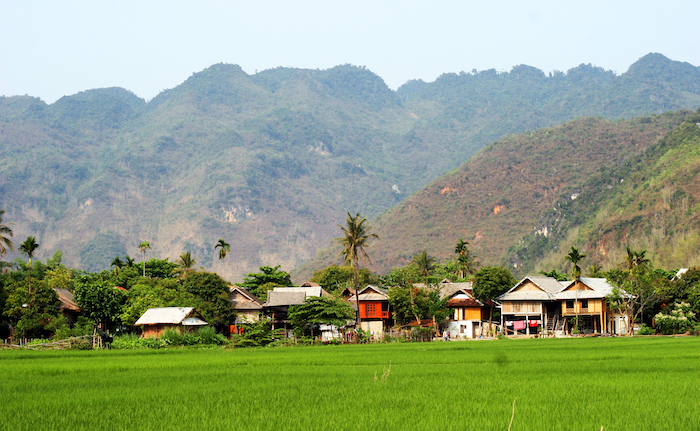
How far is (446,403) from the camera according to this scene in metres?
15.9

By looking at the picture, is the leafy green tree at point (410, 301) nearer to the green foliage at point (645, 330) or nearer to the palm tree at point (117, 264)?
the green foliage at point (645, 330)

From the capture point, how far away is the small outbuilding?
222 ft

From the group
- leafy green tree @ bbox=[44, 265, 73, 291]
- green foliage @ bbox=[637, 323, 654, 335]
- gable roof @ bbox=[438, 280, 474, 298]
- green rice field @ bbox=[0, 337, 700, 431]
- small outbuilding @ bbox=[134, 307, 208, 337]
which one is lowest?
green foliage @ bbox=[637, 323, 654, 335]

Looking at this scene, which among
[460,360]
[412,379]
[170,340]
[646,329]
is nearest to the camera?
[412,379]

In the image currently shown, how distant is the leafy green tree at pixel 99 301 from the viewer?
69.3 m

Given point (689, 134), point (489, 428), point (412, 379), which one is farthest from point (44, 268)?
Result: point (689, 134)

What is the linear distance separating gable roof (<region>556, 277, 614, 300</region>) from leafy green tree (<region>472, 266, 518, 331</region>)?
872 cm

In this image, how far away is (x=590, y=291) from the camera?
7975 centimetres

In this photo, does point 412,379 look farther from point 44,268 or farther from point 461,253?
point 44,268

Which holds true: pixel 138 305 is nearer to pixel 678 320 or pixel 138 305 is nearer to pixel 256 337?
pixel 256 337

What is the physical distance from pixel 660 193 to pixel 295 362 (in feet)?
421

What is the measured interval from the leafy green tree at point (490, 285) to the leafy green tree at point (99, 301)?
1730 inches

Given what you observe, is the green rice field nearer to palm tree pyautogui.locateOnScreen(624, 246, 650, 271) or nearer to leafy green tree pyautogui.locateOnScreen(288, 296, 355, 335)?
leafy green tree pyautogui.locateOnScreen(288, 296, 355, 335)

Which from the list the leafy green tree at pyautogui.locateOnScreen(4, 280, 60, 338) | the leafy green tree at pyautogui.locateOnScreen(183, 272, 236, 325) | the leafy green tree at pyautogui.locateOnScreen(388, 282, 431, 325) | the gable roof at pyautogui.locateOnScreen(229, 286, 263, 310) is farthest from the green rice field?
the gable roof at pyautogui.locateOnScreen(229, 286, 263, 310)
